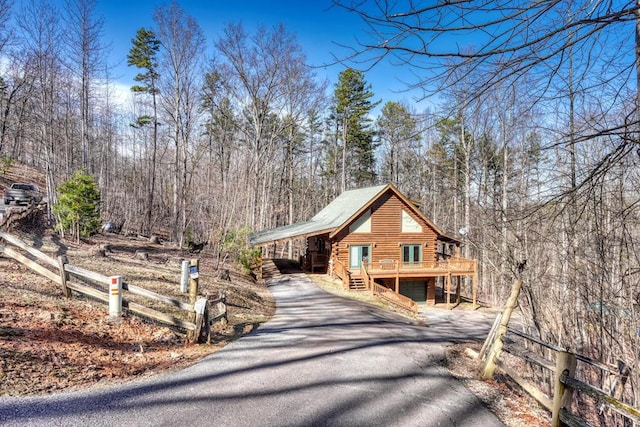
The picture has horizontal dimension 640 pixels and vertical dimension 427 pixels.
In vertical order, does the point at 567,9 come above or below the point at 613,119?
above

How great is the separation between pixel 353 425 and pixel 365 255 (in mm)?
18285

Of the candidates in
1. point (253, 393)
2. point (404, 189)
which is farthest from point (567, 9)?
point (404, 189)

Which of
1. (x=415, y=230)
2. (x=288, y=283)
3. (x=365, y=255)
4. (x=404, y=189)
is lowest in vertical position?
(x=288, y=283)

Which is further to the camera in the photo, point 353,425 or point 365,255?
point 365,255

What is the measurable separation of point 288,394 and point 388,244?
18.4 meters

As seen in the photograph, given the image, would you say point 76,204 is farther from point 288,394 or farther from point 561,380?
point 561,380

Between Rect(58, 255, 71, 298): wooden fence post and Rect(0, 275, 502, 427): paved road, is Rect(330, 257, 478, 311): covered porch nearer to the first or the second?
Rect(0, 275, 502, 427): paved road

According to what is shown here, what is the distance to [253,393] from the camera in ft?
15.9

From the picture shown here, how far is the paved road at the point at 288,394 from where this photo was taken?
13.4ft

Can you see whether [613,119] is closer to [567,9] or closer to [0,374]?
[567,9]

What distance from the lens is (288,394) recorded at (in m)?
4.88

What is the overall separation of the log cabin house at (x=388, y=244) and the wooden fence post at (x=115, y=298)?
43.4 ft

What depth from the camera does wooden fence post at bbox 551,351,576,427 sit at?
3.92m

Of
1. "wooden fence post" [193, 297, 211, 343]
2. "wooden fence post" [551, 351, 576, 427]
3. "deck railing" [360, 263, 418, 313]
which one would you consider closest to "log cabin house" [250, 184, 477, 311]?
"deck railing" [360, 263, 418, 313]
